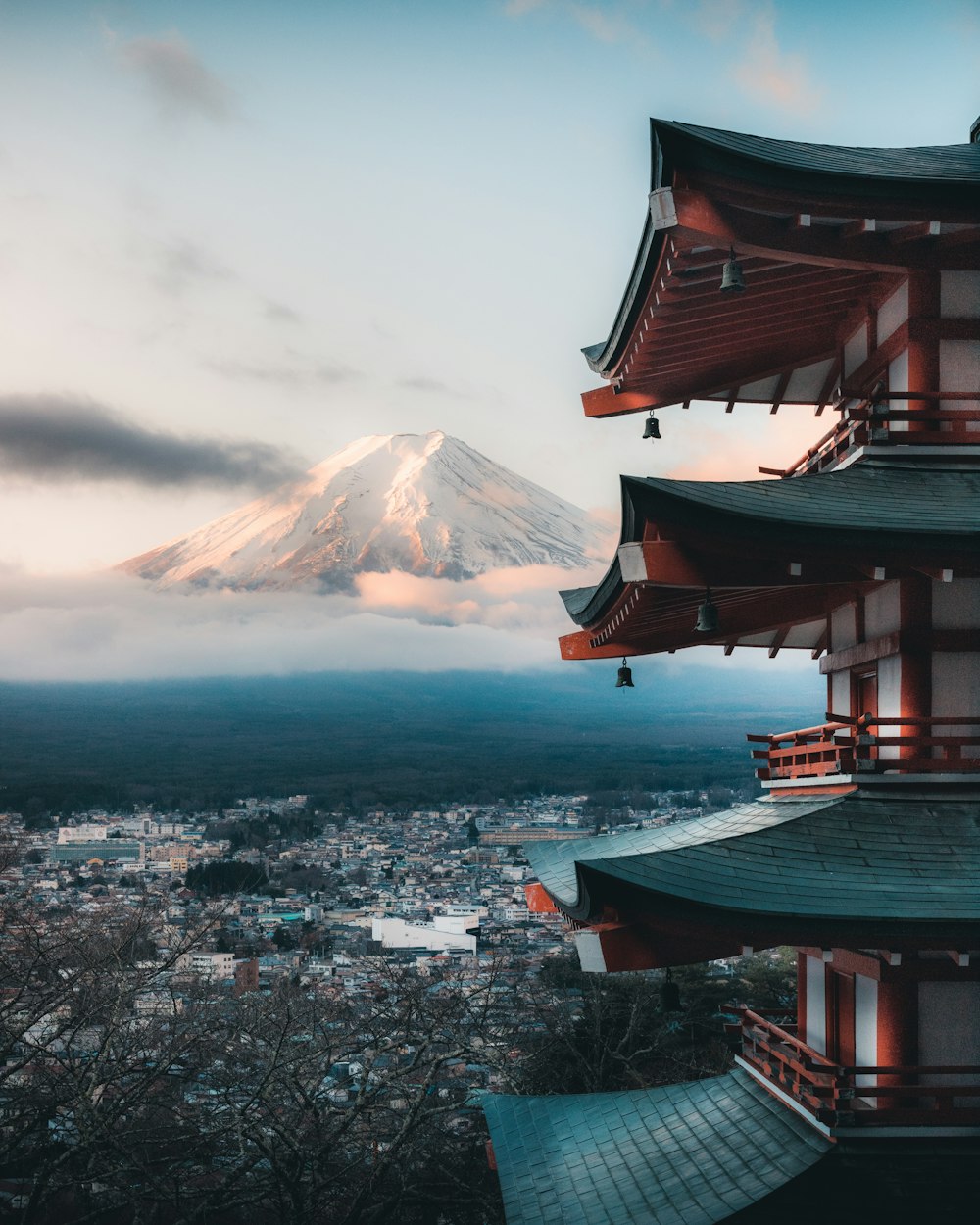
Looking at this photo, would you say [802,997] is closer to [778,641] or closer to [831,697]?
[831,697]

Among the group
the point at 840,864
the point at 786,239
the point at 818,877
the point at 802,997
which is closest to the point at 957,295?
the point at 786,239

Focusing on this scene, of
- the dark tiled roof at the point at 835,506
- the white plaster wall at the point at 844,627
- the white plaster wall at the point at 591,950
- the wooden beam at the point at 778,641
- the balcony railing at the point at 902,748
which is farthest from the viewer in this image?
the wooden beam at the point at 778,641

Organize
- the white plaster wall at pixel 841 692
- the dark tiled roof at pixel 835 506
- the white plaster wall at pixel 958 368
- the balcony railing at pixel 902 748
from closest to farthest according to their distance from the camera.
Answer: the dark tiled roof at pixel 835 506 < the balcony railing at pixel 902 748 < the white plaster wall at pixel 958 368 < the white plaster wall at pixel 841 692

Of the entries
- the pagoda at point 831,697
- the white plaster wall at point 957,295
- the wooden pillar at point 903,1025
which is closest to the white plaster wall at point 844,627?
the pagoda at point 831,697

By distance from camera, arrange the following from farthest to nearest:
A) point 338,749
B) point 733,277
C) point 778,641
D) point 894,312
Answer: point 338,749 < point 778,641 < point 894,312 < point 733,277

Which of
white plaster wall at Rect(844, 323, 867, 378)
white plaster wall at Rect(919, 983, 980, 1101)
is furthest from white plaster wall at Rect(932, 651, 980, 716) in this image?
white plaster wall at Rect(844, 323, 867, 378)

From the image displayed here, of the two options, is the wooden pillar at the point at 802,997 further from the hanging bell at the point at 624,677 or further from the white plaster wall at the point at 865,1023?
the hanging bell at the point at 624,677

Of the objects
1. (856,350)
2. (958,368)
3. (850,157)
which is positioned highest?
(850,157)

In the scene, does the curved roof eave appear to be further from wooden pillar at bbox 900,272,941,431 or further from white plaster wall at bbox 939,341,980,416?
white plaster wall at bbox 939,341,980,416
